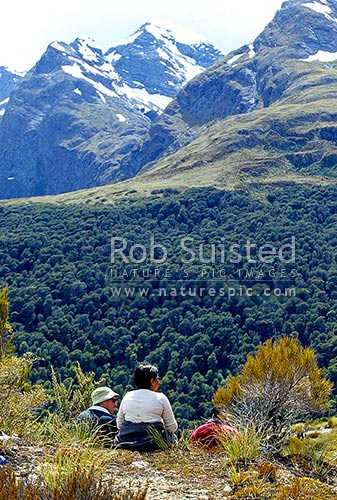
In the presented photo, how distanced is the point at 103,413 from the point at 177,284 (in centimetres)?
6393

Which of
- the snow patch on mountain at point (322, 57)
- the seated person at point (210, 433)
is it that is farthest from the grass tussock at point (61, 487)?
the snow patch on mountain at point (322, 57)

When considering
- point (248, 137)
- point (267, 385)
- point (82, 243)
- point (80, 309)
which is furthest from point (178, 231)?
point (267, 385)

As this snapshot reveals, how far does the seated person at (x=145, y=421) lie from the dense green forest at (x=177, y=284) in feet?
116

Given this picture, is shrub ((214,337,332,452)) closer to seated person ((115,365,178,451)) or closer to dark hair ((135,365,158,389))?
seated person ((115,365,178,451))

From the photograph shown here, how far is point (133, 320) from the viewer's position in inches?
2579

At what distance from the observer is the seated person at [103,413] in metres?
6.18

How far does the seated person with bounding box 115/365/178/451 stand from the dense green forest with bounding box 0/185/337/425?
116 feet

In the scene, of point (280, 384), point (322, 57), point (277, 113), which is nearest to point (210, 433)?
point (280, 384)

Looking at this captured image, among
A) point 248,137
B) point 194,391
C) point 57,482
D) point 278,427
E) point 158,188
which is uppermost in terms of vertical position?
point 248,137

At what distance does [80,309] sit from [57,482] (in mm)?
68720

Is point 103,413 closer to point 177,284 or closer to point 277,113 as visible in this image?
point 177,284

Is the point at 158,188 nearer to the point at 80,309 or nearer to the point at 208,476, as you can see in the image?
the point at 80,309

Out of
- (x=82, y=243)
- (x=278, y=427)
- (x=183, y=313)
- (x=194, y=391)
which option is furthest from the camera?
(x=82, y=243)

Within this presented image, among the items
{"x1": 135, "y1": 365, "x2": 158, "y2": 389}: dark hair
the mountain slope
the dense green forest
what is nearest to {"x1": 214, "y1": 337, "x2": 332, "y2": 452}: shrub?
{"x1": 135, "y1": 365, "x2": 158, "y2": 389}: dark hair
